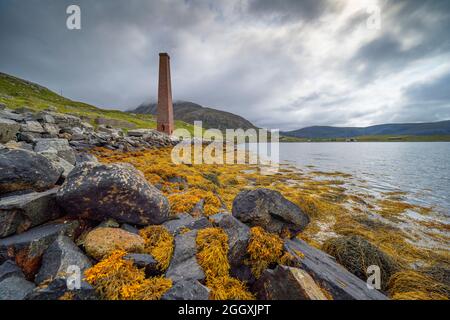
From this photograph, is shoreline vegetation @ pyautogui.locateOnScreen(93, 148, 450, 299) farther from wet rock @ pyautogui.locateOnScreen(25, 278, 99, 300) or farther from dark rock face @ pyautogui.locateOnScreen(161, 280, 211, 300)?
wet rock @ pyautogui.locateOnScreen(25, 278, 99, 300)

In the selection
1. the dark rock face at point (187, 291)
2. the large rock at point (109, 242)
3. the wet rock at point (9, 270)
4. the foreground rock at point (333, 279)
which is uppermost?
the large rock at point (109, 242)

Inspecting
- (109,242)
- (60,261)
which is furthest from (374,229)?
(60,261)

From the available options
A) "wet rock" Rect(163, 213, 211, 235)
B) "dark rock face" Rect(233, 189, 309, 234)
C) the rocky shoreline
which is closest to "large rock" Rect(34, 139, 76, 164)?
the rocky shoreline

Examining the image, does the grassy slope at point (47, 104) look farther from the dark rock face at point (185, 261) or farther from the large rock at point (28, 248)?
the dark rock face at point (185, 261)

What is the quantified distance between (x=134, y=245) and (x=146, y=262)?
411 mm

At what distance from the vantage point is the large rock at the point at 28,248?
2.62 m

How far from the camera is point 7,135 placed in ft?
22.2

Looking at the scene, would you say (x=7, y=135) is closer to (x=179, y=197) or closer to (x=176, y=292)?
(x=179, y=197)

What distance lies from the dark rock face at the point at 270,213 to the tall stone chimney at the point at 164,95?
27.2m

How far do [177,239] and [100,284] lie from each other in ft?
4.28

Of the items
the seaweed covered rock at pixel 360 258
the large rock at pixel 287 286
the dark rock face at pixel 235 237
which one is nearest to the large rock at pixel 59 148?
the dark rock face at pixel 235 237

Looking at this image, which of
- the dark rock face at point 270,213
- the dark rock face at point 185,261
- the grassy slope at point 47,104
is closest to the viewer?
the dark rock face at point 185,261

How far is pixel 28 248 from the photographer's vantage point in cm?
270
